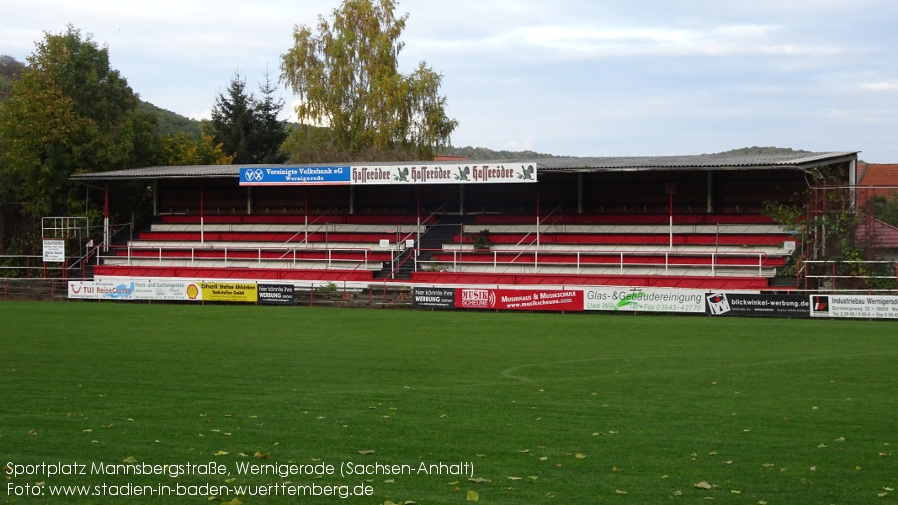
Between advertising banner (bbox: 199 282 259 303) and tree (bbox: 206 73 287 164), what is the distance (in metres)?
27.3

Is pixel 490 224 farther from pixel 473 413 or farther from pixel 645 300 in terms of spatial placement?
pixel 473 413

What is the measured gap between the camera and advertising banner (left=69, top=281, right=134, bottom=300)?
34812 millimetres

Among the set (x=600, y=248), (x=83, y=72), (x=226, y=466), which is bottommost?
(x=226, y=466)

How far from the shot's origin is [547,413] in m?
11.9

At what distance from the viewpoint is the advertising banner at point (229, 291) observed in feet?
110

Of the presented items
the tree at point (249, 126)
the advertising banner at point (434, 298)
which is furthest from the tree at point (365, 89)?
the advertising banner at point (434, 298)

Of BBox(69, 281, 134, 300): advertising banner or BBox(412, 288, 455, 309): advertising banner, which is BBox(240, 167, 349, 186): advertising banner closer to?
BBox(69, 281, 134, 300): advertising banner

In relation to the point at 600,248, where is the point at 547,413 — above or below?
below

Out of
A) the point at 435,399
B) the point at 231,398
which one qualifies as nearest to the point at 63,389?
the point at 231,398

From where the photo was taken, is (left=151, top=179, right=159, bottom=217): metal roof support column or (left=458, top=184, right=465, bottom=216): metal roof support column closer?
(left=458, top=184, right=465, bottom=216): metal roof support column

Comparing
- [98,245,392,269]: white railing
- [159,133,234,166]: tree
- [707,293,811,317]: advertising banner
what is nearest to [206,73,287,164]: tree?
[159,133,234,166]: tree

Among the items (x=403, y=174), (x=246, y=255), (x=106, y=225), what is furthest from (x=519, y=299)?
(x=106, y=225)

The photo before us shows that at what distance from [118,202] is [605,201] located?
2391 centimetres

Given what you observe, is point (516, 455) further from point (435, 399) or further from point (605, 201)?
point (605, 201)
